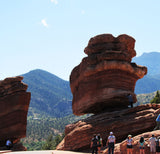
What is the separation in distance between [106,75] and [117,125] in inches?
293

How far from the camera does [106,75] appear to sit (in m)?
29.7

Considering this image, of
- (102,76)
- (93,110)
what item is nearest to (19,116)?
(93,110)

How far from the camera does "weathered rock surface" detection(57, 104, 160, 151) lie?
2364 centimetres

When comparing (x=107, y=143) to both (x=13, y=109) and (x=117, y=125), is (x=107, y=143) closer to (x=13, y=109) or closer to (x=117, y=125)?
(x=117, y=125)

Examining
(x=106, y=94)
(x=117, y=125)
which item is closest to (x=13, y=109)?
(x=106, y=94)

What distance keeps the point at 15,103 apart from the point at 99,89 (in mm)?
17923

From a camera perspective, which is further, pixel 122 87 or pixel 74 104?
pixel 74 104

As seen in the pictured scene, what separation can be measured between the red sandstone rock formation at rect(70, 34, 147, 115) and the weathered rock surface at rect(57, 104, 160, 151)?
304 centimetres

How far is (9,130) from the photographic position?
1576 inches

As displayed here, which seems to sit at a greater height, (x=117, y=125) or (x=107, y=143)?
(x=117, y=125)

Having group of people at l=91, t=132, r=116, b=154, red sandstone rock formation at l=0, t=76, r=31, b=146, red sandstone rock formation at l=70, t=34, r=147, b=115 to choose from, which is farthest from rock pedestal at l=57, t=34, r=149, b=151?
red sandstone rock formation at l=0, t=76, r=31, b=146

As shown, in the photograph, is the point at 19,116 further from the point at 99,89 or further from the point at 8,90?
the point at 99,89

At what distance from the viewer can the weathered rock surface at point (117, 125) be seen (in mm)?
23641

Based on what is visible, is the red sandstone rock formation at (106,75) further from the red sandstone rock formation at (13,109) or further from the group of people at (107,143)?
the red sandstone rock formation at (13,109)
